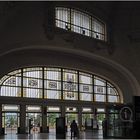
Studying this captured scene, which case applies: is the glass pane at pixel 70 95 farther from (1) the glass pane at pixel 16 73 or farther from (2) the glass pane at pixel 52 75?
(1) the glass pane at pixel 16 73

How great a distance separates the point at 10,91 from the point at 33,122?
474 centimetres

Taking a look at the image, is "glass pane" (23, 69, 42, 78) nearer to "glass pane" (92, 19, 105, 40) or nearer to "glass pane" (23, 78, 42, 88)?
"glass pane" (23, 78, 42, 88)

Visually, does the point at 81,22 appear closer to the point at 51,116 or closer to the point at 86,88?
the point at 86,88

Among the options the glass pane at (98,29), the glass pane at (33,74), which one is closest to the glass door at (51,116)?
the glass pane at (33,74)

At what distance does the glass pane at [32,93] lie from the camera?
1674 inches

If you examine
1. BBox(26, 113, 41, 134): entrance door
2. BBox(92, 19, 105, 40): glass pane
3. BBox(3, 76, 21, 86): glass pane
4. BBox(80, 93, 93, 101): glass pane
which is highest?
BBox(92, 19, 105, 40): glass pane

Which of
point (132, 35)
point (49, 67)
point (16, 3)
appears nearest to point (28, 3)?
point (16, 3)

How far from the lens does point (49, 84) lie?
148ft

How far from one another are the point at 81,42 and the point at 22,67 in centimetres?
745

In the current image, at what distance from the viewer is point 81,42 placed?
4316cm

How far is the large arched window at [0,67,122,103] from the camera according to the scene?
41.3 m

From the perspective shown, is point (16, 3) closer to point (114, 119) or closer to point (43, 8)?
point (43, 8)

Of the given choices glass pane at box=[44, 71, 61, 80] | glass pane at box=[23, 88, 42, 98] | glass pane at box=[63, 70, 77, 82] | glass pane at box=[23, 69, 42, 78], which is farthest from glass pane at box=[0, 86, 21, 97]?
glass pane at box=[63, 70, 77, 82]

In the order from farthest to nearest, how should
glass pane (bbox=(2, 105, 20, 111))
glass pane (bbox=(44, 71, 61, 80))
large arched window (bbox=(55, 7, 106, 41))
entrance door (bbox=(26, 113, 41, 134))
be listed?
glass pane (bbox=(44, 71, 61, 80))
entrance door (bbox=(26, 113, 41, 134))
large arched window (bbox=(55, 7, 106, 41))
glass pane (bbox=(2, 105, 20, 111))
